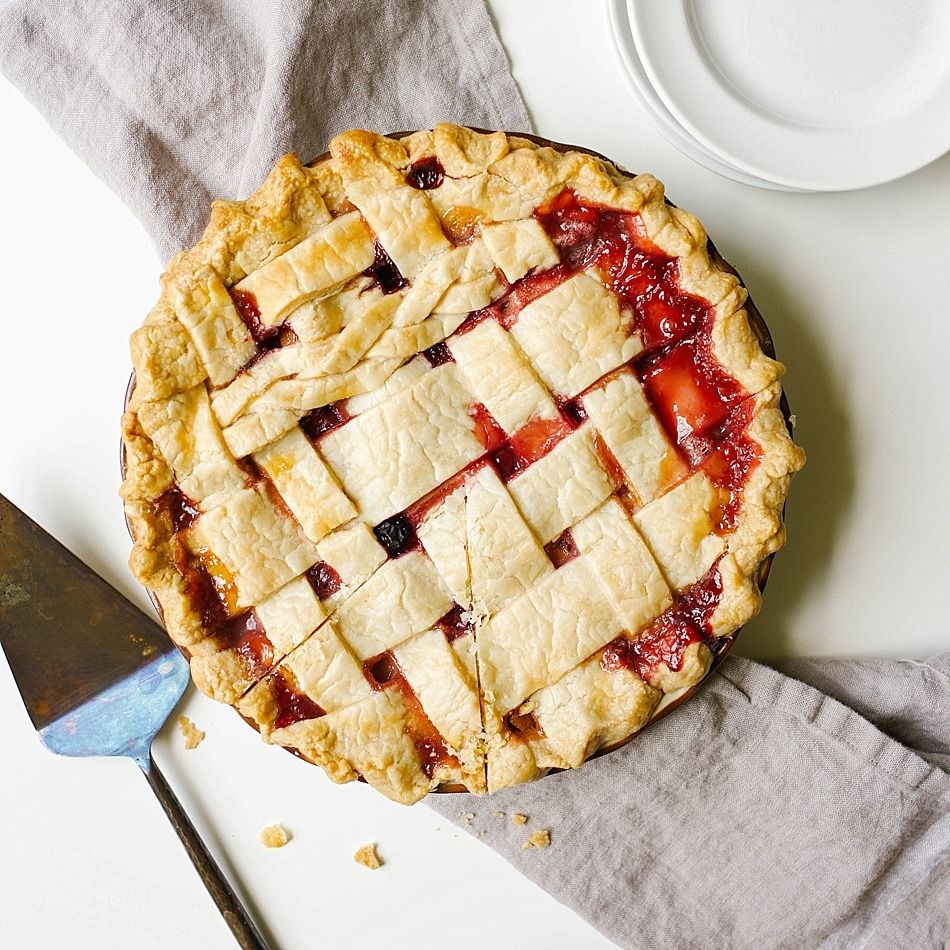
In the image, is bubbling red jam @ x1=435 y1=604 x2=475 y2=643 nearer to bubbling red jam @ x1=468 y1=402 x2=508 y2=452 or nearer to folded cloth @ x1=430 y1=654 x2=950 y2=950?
bubbling red jam @ x1=468 y1=402 x2=508 y2=452

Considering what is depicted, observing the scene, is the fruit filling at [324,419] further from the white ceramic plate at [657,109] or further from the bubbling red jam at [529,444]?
the white ceramic plate at [657,109]

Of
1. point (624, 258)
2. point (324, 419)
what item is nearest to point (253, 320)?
point (324, 419)

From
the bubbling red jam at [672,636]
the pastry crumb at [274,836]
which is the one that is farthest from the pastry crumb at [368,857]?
the bubbling red jam at [672,636]

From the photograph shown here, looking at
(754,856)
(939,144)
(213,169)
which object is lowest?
(754,856)

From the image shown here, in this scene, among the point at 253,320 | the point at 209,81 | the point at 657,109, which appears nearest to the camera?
the point at 253,320

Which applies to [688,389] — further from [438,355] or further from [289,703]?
[289,703]

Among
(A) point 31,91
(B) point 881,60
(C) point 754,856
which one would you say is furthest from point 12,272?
(C) point 754,856

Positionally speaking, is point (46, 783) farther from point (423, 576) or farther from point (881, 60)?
point (881, 60)

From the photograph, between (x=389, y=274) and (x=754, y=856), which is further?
(x=754, y=856)
